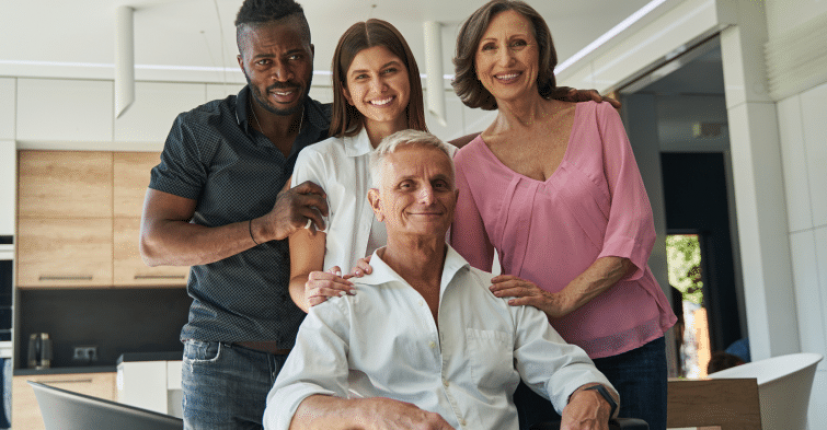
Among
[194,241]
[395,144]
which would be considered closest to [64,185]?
[194,241]

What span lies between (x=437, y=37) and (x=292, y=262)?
3805 millimetres

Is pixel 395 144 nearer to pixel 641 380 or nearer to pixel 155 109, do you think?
pixel 641 380

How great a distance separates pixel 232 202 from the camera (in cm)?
188

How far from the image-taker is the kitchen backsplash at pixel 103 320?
6.42 meters

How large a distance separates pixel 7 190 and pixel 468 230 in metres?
5.22

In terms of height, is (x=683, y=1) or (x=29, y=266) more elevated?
(x=683, y=1)

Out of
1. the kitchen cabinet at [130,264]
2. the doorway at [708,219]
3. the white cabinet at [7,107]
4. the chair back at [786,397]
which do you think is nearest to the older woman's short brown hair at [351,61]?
the chair back at [786,397]

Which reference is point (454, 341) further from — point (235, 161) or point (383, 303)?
point (235, 161)

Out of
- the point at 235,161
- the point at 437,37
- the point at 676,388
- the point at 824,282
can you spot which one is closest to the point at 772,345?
the point at 824,282

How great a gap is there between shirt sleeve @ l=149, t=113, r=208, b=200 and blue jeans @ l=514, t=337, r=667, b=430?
1.04 meters

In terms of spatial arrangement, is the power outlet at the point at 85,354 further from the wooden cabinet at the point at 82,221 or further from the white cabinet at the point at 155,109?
the white cabinet at the point at 155,109

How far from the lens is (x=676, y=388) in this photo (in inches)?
117

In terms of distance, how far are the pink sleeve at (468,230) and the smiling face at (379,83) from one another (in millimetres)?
243

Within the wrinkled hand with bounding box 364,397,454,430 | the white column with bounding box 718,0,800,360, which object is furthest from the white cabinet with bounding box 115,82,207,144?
the wrinkled hand with bounding box 364,397,454,430
